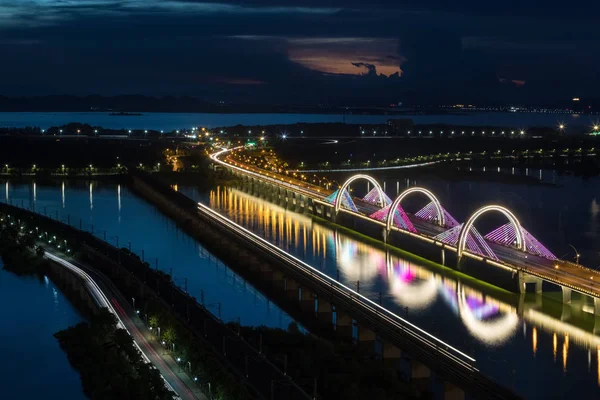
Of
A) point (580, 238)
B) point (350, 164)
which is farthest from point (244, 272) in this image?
point (350, 164)

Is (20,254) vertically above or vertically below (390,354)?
above

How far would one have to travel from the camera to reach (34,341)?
20422mm

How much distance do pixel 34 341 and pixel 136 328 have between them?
3.43m

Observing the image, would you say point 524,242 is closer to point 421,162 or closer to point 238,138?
point 421,162

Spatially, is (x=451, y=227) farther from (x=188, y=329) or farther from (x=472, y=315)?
(x=188, y=329)

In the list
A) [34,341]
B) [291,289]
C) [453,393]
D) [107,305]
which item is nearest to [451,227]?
[291,289]

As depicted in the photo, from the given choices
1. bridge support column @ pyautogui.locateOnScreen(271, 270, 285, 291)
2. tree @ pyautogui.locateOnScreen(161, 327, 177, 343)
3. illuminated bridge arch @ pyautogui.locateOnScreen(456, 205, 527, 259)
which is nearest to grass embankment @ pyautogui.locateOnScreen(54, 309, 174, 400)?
tree @ pyautogui.locateOnScreen(161, 327, 177, 343)

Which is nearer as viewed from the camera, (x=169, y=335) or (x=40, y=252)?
(x=169, y=335)

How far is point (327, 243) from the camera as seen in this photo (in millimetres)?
32094

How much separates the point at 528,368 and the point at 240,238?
13.1 meters

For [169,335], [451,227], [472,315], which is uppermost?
[451,227]

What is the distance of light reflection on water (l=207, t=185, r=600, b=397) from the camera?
1800 centimetres

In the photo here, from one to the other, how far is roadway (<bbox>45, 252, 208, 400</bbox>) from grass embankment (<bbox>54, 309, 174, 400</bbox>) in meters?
0.33

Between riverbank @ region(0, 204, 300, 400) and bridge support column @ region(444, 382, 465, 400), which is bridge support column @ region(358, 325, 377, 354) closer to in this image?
riverbank @ region(0, 204, 300, 400)
